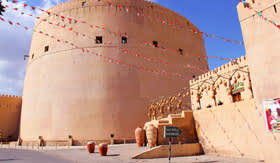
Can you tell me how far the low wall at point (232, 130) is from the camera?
6.07m

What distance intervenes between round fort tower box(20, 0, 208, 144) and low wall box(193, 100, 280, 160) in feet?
22.6

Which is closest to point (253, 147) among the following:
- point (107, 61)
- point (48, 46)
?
point (107, 61)

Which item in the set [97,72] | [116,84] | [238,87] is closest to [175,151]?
[238,87]

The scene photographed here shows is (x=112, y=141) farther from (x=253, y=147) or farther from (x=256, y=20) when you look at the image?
(x=256, y=20)

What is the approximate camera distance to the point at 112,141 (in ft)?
43.5

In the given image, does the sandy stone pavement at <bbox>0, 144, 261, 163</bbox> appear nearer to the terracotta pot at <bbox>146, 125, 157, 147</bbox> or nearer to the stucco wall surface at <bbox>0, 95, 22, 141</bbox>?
the terracotta pot at <bbox>146, 125, 157, 147</bbox>

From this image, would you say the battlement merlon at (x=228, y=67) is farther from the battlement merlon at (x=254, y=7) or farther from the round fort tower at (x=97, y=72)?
the battlement merlon at (x=254, y=7)

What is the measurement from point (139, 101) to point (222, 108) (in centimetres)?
785

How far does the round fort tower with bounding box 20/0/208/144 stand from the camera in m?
13.9

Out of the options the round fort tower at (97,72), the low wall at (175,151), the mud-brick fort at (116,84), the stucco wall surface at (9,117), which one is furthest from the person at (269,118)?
the stucco wall surface at (9,117)

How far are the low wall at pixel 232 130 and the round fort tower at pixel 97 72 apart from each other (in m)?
6.88

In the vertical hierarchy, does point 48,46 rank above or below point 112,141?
above

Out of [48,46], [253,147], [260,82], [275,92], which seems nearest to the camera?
[275,92]

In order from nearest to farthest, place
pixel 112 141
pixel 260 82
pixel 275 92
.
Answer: pixel 275 92 < pixel 260 82 < pixel 112 141
